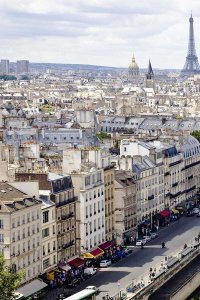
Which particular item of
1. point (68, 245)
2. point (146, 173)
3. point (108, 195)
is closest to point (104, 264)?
point (68, 245)

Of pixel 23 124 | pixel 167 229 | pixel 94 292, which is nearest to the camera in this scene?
pixel 94 292

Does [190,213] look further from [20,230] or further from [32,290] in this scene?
[32,290]

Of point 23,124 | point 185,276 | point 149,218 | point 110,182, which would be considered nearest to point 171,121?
point 23,124

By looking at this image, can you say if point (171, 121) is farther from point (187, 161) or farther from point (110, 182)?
point (110, 182)

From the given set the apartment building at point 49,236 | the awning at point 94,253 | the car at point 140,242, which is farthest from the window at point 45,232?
the car at point 140,242

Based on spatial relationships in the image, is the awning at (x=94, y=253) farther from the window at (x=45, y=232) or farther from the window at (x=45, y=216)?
the window at (x=45, y=216)
